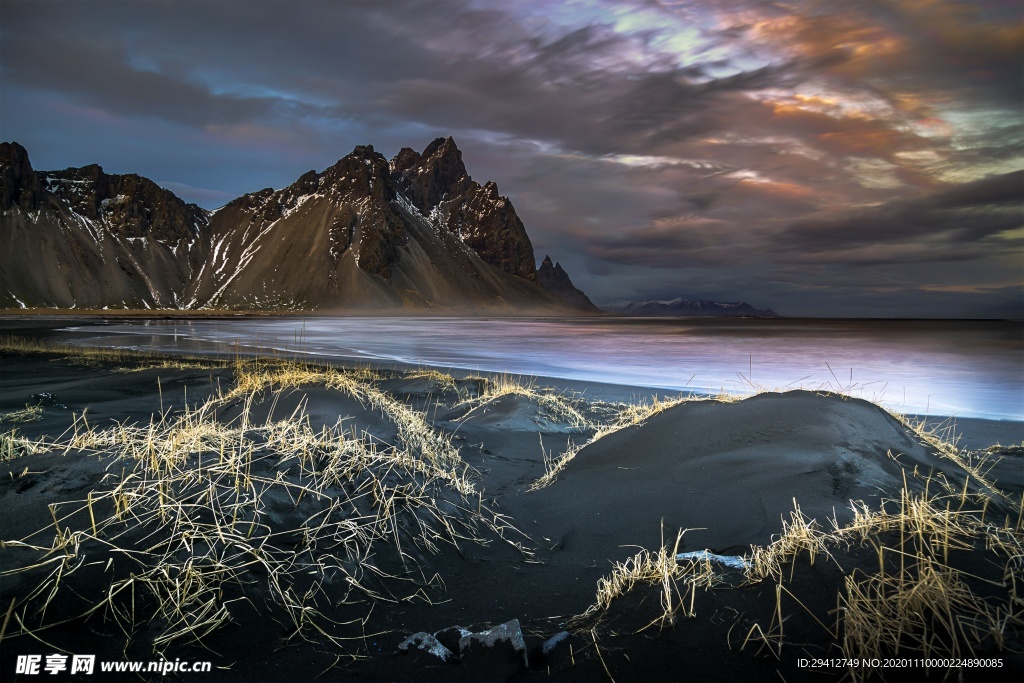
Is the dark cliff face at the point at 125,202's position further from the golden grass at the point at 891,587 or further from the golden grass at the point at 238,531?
the golden grass at the point at 891,587

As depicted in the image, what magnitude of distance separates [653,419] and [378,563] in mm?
3931

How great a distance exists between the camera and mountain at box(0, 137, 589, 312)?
12219cm

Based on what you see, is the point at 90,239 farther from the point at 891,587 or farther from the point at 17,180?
the point at 891,587

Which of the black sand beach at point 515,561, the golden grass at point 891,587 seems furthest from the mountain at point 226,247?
the golden grass at point 891,587

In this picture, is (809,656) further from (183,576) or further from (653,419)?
(653,419)

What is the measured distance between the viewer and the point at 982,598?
226cm

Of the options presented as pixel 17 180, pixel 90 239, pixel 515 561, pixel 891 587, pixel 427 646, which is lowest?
pixel 515 561

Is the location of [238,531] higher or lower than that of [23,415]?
higher

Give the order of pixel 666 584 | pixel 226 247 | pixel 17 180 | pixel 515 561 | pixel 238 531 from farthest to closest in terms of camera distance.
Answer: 1. pixel 226 247
2. pixel 17 180
3. pixel 515 561
4. pixel 238 531
5. pixel 666 584

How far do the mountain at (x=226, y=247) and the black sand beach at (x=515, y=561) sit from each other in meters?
138

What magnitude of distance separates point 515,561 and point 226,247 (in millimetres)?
180414

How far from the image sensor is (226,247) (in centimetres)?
16150

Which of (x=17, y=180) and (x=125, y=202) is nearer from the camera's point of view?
(x=17, y=180)

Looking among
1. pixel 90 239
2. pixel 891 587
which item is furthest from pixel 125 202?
pixel 891 587
